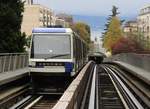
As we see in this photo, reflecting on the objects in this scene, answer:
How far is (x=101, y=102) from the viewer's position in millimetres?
23734

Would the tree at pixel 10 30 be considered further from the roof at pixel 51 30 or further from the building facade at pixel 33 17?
the building facade at pixel 33 17

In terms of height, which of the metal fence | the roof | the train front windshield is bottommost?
the metal fence

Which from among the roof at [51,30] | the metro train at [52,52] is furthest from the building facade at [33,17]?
the metro train at [52,52]

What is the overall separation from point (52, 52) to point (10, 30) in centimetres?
1260

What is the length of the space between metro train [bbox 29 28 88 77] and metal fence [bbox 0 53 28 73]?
2.80 metres

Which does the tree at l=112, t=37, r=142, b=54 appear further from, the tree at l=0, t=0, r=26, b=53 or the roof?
the roof

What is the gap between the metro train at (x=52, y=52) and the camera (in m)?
27.8

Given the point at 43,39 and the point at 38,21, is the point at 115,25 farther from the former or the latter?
the point at 43,39

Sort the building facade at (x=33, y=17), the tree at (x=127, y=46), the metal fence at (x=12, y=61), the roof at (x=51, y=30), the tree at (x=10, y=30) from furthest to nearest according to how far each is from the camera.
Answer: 1. the building facade at (x=33, y=17)
2. the tree at (x=127, y=46)
3. the tree at (x=10, y=30)
4. the metal fence at (x=12, y=61)
5. the roof at (x=51, y=30)

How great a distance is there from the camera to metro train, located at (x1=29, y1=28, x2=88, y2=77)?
27.8m

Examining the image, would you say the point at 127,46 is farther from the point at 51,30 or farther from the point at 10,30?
the point at 51,30

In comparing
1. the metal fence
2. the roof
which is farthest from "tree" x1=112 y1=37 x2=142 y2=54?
the roof

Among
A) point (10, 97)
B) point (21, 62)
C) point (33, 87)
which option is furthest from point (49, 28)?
point (21, 62)

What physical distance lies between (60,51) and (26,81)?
Answer: 535 centimetres
